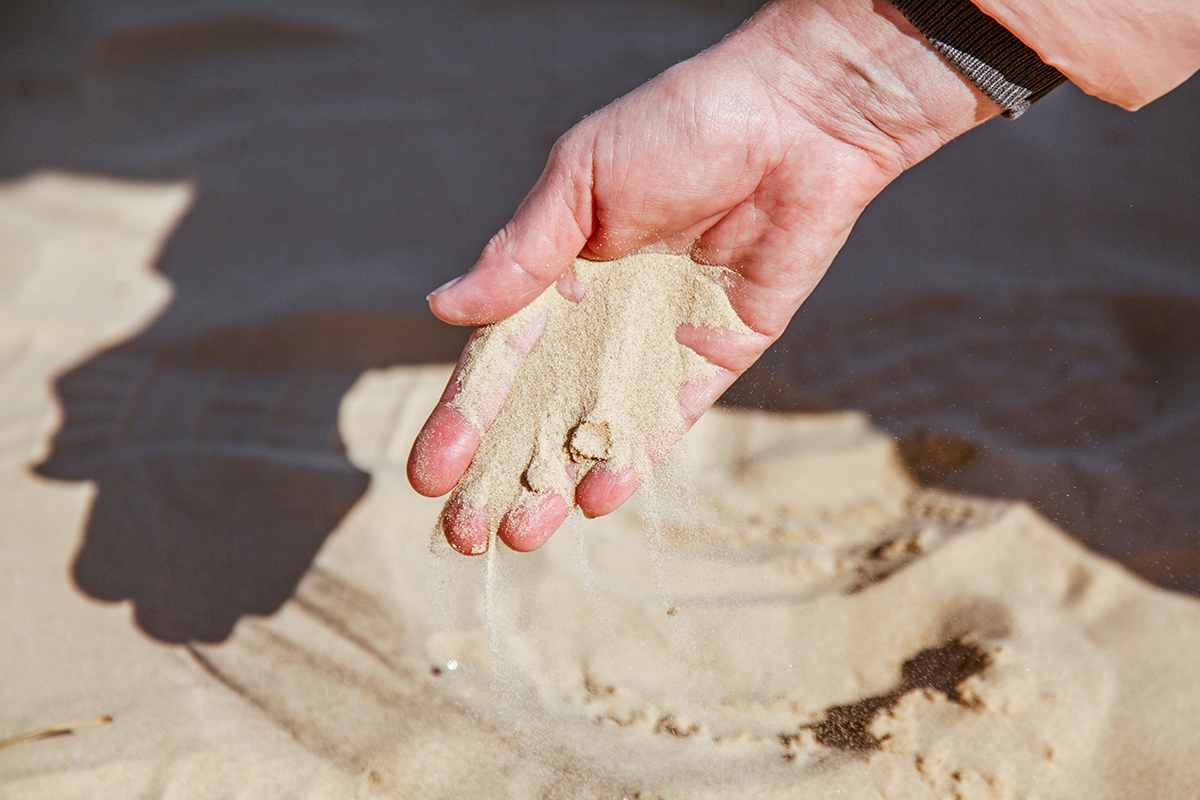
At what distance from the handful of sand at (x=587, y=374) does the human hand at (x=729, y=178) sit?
3 centimetres

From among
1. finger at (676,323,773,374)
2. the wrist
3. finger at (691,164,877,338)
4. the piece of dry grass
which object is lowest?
the piece of dry grass

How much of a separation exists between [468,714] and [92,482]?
1271 mm

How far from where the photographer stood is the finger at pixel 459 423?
158cm

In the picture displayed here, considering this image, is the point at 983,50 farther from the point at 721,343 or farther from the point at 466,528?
the point at 466,528

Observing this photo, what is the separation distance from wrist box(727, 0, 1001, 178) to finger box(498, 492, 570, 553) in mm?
957

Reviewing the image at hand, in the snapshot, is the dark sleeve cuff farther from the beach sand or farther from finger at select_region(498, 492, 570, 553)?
finger at select_region(498, 492, 570, 553)

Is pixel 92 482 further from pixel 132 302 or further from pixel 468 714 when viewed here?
pixel 468 714

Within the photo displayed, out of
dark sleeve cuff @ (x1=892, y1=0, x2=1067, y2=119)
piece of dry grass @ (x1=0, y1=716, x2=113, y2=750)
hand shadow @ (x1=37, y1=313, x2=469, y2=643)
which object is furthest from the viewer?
hand shadow @ (x1=37, y1=313, x2=469, y2=643)

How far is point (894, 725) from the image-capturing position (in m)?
1.55

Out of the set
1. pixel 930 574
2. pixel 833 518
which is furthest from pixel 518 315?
pixel 930 574

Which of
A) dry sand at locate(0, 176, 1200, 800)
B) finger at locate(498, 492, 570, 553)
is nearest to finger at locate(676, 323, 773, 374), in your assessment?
dry sand at locate(0, 176, 1200, 800)

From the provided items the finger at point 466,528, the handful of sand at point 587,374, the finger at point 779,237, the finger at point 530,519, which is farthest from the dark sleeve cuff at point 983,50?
the finger at point 466,528

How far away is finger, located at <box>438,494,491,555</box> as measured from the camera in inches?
61.9

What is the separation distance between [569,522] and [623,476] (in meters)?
0.39
